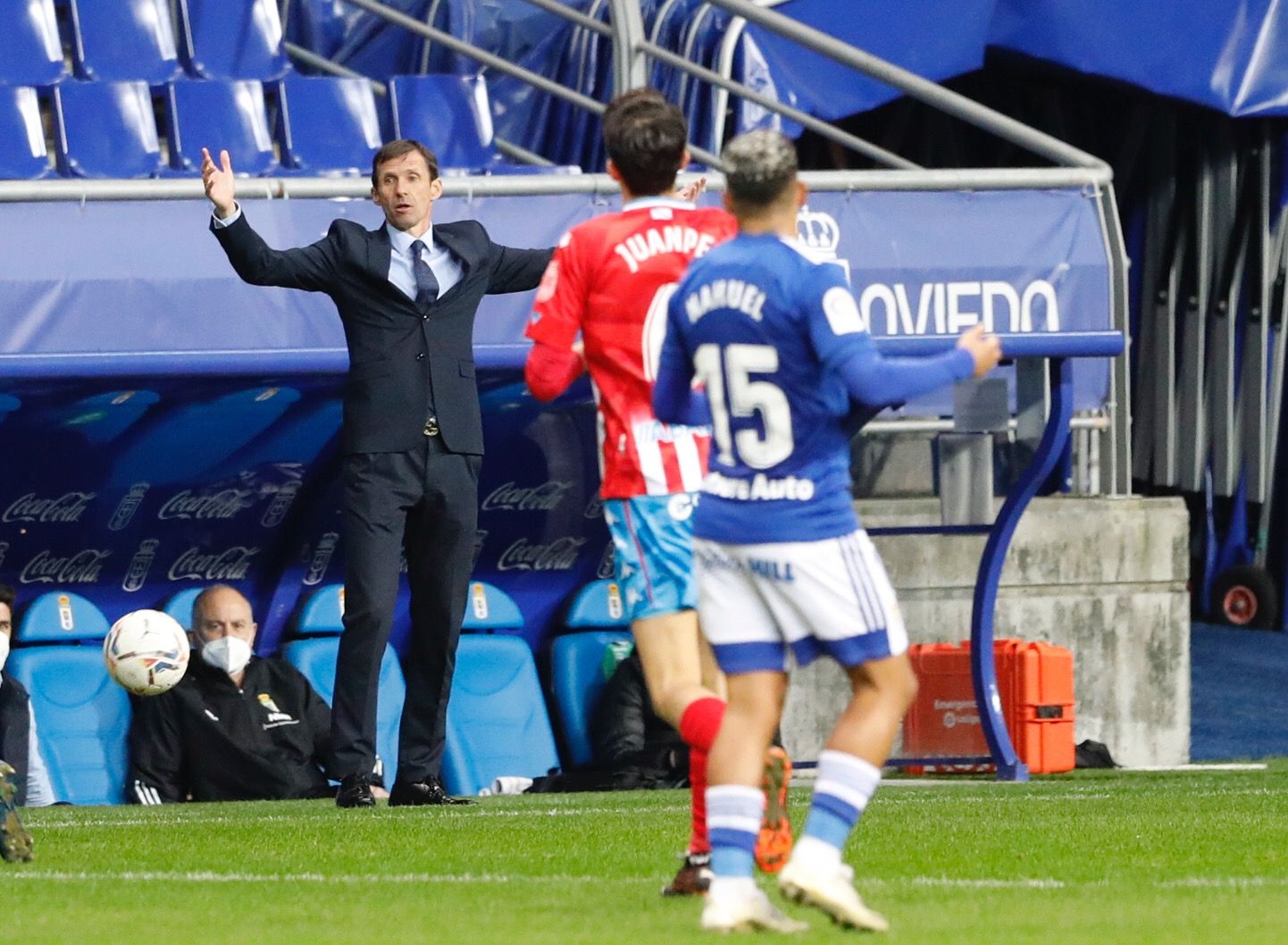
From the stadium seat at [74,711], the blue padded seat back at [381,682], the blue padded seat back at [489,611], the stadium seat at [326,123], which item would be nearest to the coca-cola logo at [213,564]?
the blue padded seat back at [381,682]

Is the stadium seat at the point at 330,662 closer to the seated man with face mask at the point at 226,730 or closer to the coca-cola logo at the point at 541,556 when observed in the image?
the seated man with face mask at the point at 226,730

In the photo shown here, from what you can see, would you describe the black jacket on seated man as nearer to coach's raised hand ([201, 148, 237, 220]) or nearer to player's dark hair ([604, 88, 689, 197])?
coach's raised hand ([201, 148, 237, 220])

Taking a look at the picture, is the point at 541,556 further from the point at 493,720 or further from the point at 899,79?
the point at 899,79

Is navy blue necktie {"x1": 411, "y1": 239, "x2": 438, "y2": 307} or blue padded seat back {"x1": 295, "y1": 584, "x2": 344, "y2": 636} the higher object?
navy blue necktie {"x1": 411, "y1": 239, "x2": 438, "y2": 307}

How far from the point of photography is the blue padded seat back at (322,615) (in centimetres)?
1147

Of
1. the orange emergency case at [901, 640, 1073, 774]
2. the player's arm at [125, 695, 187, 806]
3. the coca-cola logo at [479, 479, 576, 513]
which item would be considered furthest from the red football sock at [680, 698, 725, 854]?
the coca-cola logo at [479, 479, 576, 513]

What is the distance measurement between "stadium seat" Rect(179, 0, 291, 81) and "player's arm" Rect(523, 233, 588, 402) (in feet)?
28.1

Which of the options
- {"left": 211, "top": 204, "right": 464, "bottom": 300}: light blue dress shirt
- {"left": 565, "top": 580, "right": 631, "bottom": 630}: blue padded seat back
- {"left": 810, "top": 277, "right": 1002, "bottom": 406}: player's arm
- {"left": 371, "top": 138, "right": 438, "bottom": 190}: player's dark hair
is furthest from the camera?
{"left": 565, "top": 580, "right": 631, "bottom": 630}: blue padded seat back

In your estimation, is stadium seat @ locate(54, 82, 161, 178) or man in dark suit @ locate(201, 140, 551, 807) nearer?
man in dark suit @ locate(201, 140, 551, 807)

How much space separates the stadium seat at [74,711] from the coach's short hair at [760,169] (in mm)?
6358

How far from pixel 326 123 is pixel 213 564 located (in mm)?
2856

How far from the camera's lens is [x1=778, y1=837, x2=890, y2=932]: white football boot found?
4.67 m

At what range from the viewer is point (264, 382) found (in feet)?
35.7

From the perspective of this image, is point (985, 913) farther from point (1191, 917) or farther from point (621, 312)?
point (621, 312)
